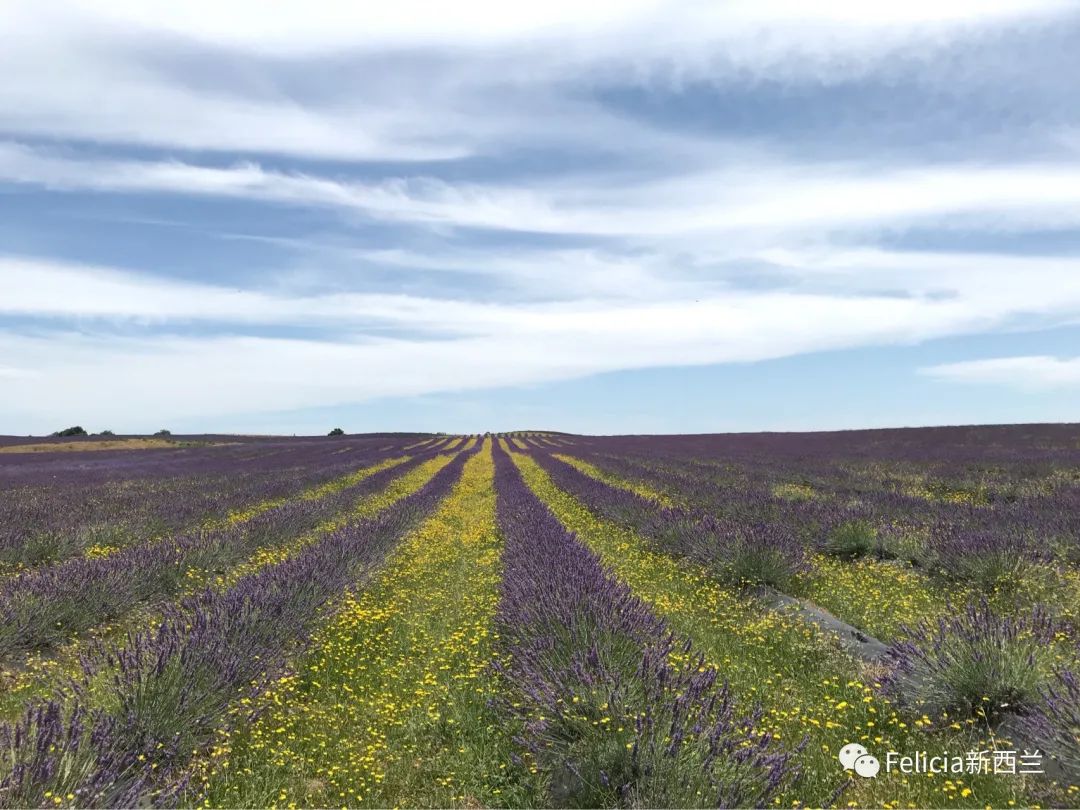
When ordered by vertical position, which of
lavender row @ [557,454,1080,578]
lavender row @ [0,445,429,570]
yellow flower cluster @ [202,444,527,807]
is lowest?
yellow flower cluster @ [202,444,527,807]

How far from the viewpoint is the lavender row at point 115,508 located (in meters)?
10.8

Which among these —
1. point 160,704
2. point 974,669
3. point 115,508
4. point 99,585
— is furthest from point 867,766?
point 115,508

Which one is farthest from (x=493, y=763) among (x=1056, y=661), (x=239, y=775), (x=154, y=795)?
(x=1056, y=661)

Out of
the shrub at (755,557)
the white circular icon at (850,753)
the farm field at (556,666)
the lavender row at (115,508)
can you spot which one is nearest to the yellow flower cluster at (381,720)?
the farm field at (556,666)

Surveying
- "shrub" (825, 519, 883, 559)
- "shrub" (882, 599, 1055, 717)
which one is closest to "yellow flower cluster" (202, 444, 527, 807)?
"shrub" (882, 599, 1055, 717)

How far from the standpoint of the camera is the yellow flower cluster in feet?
12.0

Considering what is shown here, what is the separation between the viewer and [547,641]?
4.58 metres

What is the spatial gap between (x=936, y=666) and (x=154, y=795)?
15.5ft

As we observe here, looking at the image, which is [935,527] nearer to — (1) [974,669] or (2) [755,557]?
(2) [755,557]

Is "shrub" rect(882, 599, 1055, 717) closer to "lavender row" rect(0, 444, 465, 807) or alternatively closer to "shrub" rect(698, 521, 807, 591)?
"shrub" rect(698, 521, 807, 591)

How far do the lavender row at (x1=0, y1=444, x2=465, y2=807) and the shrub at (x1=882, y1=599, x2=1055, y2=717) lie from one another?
445 cm

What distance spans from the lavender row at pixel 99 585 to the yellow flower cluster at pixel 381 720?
255cm

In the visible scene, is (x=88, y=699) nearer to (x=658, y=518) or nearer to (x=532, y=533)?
(x=532, y=533)

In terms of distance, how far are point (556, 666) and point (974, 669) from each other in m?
2.71
